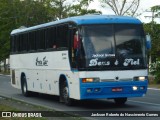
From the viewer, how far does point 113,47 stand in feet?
54.2

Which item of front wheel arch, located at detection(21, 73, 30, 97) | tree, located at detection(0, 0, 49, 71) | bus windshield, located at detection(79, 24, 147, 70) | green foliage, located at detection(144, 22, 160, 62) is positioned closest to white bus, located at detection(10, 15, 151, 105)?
bus windshield, located at detection(79, 24, 147, 70)

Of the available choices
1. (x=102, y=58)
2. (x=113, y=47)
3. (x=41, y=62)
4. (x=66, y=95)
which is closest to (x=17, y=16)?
(x=41, y=62)

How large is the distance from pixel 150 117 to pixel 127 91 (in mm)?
2431

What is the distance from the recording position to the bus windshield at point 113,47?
53.6 ft

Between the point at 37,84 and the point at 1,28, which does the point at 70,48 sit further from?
the point at 1,28

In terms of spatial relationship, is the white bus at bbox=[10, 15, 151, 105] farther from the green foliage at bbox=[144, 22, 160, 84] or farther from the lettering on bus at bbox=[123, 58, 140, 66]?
the green foliage at bbox=[144, 22, 160, 84]

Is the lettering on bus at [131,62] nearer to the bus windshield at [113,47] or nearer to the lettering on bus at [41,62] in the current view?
the bus windshield at [113,47]

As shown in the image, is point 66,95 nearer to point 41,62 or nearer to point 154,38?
point 41,62

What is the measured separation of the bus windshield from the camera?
53.6 ft

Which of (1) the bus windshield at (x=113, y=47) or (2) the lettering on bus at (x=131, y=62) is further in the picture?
(2) the lettering on bus at (x=131, y=62)

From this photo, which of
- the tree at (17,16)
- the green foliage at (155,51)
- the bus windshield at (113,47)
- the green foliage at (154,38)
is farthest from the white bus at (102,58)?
the tree at (17,16)

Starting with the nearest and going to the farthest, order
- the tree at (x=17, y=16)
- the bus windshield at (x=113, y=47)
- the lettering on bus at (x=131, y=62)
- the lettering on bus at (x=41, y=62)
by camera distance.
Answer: the bus windshield at (x=113, y=47), the lettering on bus at (x=131, y=62), the lettering on bus at (x=41, y=62), the tree at (x=17, y=16)

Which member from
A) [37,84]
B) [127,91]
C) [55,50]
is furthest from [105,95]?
[37,84]

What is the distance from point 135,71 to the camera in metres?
16.7
